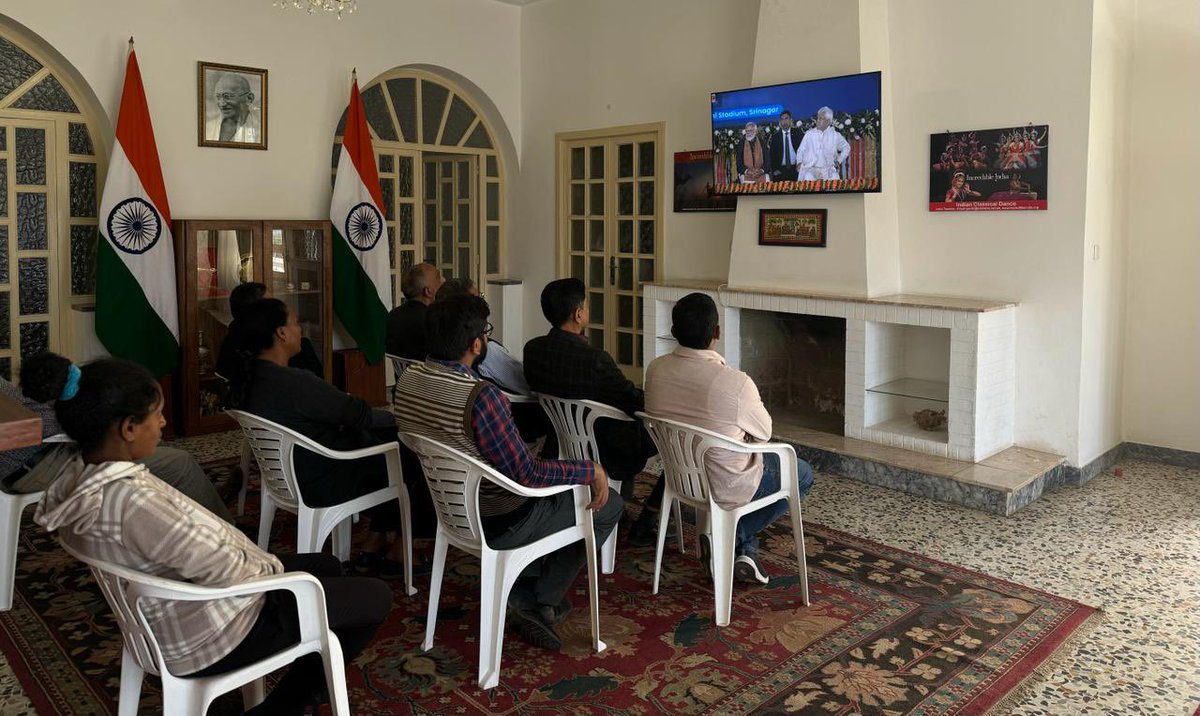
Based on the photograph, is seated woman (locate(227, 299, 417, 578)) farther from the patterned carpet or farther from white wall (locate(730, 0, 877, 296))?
white wall (locate(730, 0, 877, 296))

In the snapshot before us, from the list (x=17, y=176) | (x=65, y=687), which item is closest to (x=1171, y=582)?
(x=65, y=687)

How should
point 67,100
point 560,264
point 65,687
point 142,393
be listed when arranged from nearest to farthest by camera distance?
point 142,393, point 65,687, point 67,100, point 560,264

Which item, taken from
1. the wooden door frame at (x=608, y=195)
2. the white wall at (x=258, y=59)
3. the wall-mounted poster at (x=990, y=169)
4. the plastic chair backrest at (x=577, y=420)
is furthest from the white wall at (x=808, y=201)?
the white wall at (x=258, y=59)

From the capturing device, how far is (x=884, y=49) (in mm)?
5285

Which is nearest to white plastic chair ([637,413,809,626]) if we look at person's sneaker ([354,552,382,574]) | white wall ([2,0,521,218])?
person's sneaker ([354,552,382,574])

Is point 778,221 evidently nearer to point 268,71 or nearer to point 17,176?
point 268,71

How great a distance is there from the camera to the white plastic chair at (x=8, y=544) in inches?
127

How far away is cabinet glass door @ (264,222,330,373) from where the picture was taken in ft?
20.4

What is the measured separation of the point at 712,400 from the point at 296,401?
55.4 inches

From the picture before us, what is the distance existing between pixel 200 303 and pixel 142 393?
4.26m

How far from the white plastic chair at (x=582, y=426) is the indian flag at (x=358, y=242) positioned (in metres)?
3.25

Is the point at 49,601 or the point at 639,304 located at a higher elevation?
the point at 639,304

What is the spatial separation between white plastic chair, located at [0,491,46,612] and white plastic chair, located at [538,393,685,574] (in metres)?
1.83

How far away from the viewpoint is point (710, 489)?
308cm
